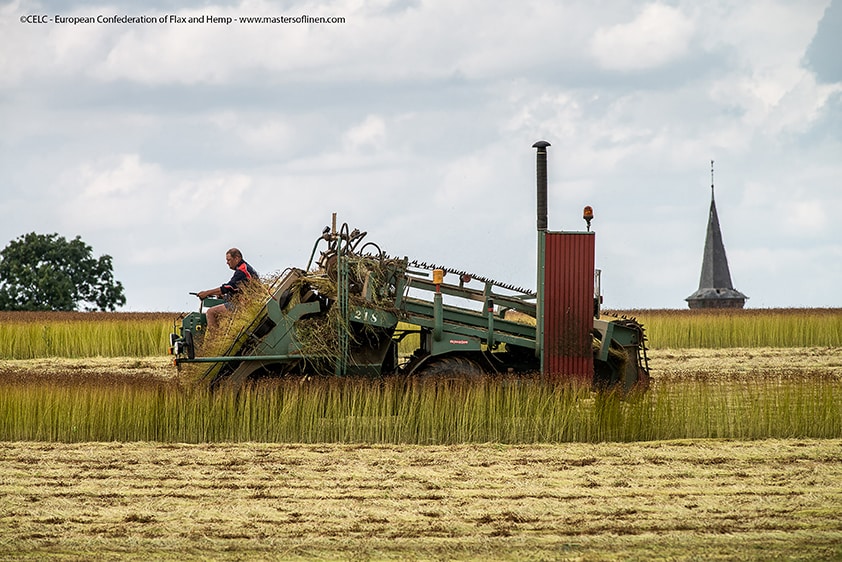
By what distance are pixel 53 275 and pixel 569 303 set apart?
44869 millimetres

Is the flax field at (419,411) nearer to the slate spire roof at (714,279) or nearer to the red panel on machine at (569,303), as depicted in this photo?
the red panel on machine at (569,303)

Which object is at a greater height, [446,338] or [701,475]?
[446,338]

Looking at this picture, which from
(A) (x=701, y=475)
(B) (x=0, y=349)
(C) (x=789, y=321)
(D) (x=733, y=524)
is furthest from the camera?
(C) (x=789, y=321)

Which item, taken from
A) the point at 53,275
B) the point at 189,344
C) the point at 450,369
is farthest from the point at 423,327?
the point at 53,275

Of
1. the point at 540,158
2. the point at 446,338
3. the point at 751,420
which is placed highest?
the point at 540,158

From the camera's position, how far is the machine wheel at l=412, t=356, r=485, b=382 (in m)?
14.3

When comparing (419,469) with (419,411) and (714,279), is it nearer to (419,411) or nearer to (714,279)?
(419,411)

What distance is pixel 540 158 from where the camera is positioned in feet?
47.8

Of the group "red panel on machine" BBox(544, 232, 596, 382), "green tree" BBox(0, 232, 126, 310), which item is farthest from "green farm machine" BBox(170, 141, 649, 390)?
"green tree" BBox(0, 232, 126, 310)

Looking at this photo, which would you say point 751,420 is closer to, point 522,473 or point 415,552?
point 522,473

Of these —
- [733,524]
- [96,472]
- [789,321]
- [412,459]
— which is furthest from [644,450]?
[789,321]

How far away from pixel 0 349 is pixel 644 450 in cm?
1792

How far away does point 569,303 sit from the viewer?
47.7 ft

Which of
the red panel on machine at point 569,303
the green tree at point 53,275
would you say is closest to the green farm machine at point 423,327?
the red panel on machine at point 569,303
